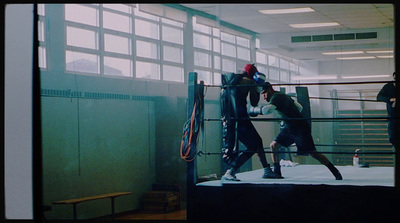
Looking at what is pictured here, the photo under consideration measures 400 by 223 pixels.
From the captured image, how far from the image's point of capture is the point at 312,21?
485 inches

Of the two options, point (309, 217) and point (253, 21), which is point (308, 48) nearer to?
point (253, 21)

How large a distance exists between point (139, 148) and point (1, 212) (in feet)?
19.7

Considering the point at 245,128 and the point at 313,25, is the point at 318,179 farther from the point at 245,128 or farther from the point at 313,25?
the point at 313,25

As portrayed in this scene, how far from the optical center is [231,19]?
41.2 feet

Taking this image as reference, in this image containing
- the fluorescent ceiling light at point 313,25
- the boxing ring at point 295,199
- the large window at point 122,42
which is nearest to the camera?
the boxing ring at point 295,199

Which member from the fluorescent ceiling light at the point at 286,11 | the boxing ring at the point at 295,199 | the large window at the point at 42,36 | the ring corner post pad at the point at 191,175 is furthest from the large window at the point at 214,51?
the boxing ring at the point at 295,199

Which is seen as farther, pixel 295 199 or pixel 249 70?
pixel 249 70

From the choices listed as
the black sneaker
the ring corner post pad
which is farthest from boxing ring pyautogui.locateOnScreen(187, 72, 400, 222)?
the black sneaker

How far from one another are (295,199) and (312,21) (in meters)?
7.60

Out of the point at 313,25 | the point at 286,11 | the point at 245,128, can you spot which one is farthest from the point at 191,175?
the point at 313,25

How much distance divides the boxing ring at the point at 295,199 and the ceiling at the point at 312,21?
18.5ft

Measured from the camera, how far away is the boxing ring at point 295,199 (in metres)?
5.24

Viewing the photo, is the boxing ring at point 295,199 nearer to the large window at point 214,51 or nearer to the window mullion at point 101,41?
the window mullion at point 101,41

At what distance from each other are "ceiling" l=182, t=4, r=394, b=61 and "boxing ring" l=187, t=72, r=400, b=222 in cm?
564
